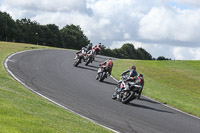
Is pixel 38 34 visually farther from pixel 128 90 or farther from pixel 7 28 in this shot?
pixel 128 90

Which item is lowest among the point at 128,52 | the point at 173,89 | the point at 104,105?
the point at 104,105

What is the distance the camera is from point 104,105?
48.0 feet

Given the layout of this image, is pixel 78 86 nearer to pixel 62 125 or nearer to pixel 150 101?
pixel 150 101

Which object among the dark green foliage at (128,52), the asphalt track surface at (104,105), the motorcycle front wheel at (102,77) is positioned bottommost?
the asphalt track surface at (104,105)

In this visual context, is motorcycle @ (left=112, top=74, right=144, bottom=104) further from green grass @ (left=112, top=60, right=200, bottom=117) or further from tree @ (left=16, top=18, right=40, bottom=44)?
tree @ (left=16, top=18, right=40, bottom=44)

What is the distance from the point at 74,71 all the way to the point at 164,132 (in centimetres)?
1525

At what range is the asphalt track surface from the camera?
11.6m

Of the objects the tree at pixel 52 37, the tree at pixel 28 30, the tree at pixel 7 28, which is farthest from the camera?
the tree at pixel 52 37

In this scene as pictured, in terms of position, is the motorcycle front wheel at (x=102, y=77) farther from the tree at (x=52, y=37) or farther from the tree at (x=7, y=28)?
the tree at (x=52, y=37)

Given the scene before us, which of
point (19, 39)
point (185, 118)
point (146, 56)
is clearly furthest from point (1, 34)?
point (146, 56)

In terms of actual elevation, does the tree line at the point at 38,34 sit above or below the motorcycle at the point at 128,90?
Answer: above

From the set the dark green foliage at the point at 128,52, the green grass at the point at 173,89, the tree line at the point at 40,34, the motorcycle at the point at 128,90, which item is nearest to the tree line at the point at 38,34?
the tree line at the point at 40,34

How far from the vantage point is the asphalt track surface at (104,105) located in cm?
1159

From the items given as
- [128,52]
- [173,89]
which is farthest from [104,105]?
[128,52]
